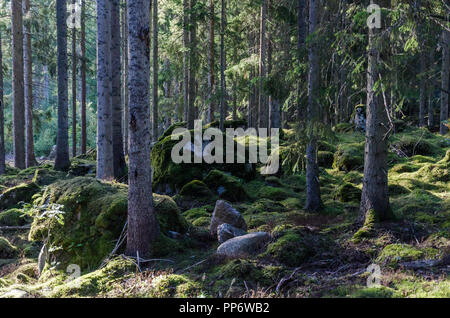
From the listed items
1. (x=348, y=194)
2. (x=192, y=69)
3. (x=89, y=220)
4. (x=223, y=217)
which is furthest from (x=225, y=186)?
(x=192, y=69)

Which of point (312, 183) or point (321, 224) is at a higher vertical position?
point (312, 183)

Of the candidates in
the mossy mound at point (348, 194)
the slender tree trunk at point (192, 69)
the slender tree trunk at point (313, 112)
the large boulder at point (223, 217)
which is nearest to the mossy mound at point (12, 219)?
the large boulder at point (223, 217)

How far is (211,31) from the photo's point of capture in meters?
18.0

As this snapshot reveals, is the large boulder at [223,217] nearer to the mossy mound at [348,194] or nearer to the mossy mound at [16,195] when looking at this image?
the mossy mound at [348,194]

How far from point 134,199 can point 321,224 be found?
4742mm

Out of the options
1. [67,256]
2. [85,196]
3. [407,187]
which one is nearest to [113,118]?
[85,196]

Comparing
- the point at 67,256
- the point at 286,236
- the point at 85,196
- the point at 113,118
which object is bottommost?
the point at 67,256

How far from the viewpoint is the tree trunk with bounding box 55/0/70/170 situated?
15133 millimetres

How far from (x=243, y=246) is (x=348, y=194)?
582 cm

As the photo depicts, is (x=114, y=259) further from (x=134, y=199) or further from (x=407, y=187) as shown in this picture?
(x=407, y=187)

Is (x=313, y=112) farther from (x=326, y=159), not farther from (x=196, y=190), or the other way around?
(x=326, y=159)

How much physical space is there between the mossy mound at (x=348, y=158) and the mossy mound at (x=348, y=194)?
366 centimetres

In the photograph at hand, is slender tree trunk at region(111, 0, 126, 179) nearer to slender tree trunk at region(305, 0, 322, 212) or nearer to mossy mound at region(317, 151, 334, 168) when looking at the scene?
slender tree trunk at region(305, 0, 322, 212)

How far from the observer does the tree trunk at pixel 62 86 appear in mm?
15133
